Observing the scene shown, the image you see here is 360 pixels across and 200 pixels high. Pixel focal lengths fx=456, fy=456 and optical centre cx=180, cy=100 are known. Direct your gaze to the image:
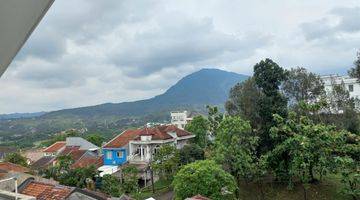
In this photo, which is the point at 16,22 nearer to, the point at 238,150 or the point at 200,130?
the point at 238,150

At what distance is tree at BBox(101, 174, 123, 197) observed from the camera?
19.5m

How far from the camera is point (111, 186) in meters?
19.6

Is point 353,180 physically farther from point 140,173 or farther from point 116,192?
point 140,173

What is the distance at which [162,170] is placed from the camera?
22.3m

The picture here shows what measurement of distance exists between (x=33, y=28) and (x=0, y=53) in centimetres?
9

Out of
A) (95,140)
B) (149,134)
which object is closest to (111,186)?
(149,134)

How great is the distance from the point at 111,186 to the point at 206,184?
602cm

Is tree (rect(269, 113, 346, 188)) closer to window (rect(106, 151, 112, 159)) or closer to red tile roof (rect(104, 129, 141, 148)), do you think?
red tile roof (rect(104, 129, 141, 148))

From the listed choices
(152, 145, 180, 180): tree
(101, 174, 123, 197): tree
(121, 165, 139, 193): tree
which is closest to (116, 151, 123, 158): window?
(152, 145, 180, 180): tree

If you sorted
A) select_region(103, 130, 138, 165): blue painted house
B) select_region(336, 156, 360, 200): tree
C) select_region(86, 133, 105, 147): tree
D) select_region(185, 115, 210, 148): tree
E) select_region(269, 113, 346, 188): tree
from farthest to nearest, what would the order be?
select_region(86, 133, 105, 147): tree, select_region(185, 115, 210, 148): tree, select_region(103, 130, 138, 165): blue painted house, select_region(269, 113, 346, 188): tree, select_region(336, 156, 360, 200): tree

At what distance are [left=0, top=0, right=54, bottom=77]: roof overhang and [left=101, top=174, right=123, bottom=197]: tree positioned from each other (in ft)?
61.8

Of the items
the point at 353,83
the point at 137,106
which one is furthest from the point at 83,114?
the point at 353,83

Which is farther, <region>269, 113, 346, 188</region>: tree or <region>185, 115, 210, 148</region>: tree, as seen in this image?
<region>185, 115, 210, 148</region>: tree

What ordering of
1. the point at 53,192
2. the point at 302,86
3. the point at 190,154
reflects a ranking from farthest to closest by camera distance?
the point at 302,86 → the point at 190,154 → the point at 53,192
